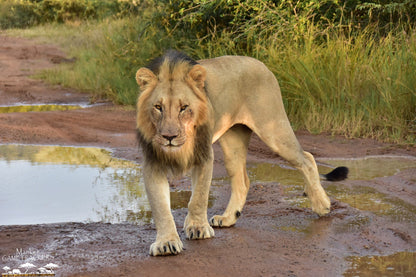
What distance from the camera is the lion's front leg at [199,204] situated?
166 inches

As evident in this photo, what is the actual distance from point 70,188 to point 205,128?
90.5 inches

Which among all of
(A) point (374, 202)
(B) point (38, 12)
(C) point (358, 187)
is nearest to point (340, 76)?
(C) point (358, 187)

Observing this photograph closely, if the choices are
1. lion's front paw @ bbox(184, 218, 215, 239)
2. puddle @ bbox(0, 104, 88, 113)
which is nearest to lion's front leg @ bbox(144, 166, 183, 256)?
lion's front paw @ bbox(184, 218, 215, 239)

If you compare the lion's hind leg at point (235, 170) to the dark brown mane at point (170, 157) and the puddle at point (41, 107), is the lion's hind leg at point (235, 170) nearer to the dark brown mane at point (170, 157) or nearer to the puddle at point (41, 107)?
the dark brown mane at point (170, 157)

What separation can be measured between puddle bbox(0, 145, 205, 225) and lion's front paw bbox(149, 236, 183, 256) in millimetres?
982

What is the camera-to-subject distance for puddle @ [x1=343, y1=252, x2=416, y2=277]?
359 centimetres

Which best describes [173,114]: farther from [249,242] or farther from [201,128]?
[249,242]

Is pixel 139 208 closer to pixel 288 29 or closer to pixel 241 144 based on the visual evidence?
pixel 241 144

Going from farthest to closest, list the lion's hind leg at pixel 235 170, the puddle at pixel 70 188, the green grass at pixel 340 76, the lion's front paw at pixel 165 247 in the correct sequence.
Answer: the green grass at pixel 340 76 < the puddle at pixel 70 188 < the lion's hind leg at pixel 235 170 < the lion's front paw at pixel 165 247

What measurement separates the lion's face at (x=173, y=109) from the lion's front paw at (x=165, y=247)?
500mm

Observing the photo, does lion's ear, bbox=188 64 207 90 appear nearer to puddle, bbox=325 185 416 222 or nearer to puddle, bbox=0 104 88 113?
puddle, bbox=325 185 416 222

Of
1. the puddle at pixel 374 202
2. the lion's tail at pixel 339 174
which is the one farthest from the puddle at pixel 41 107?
the lion's tail at pixel 339 174

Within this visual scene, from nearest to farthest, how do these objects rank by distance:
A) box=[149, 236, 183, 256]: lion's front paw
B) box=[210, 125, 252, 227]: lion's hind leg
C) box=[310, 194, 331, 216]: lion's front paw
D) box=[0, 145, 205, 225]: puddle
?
box=[149, 236, 183, 256]: lion's front paw < box=[210, 125, 252, 227]: lion's hind leg < box=[310, 194, 331, 216]: lion's front paw < box=[0, 145, 205, 225]: puddle

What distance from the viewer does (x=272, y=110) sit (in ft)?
15.5
